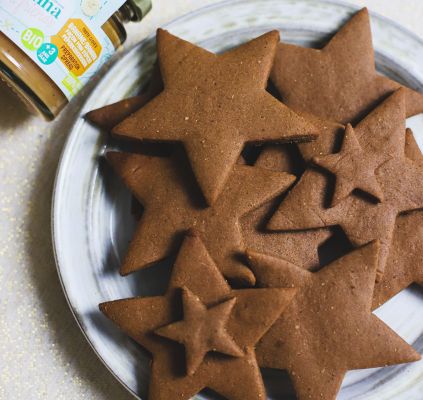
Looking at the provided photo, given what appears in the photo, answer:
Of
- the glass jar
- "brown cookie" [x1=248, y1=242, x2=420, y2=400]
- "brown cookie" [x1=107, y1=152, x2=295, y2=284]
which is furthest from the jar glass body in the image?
"brown cookie" [x1=248, y1=242, x2=420, y2=400]

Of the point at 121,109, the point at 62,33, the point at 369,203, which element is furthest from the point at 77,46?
the point at 369,203

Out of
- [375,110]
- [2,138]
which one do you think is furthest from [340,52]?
[2,138]

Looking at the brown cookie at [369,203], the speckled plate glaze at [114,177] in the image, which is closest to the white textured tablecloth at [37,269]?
the speckled plate glaze at [114,177]

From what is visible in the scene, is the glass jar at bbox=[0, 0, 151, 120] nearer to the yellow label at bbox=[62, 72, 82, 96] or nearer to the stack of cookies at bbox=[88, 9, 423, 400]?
the yellow label at bbox=[62, 72, 82, 96]

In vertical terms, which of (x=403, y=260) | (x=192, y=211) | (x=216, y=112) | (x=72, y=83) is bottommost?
(x=403, y=260)

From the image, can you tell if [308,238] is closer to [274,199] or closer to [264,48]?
[274,199]

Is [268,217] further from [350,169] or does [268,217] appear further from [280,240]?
[350,169]

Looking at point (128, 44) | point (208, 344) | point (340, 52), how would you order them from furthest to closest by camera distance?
1. point (128, 44)
2. point (340, 52)
3. point (208, 344)

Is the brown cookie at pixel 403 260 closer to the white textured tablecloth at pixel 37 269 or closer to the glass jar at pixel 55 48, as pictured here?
the white textured tablecloth at pixel 37 269
